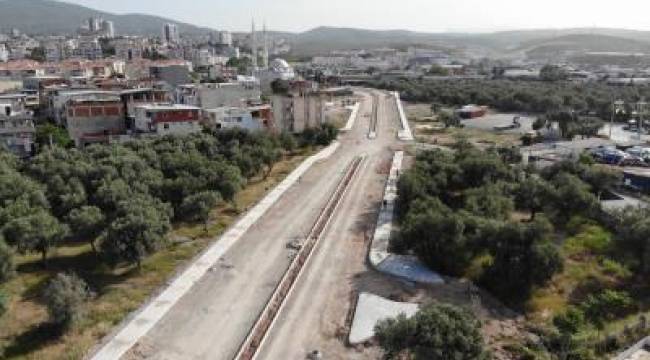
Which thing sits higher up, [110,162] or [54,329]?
[110,162]

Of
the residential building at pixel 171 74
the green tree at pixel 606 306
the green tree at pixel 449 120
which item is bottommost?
the green tree at pixel 606 306

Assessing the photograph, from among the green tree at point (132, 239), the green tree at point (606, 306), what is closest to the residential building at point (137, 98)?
the green tree at point (132, 239)

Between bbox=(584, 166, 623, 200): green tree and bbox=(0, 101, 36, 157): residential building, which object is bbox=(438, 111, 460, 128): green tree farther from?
bbox=(0, 101, 36, 157): residential building

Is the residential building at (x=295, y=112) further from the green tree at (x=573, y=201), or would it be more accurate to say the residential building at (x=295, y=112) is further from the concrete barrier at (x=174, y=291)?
the green tree at (x=573, y=201)

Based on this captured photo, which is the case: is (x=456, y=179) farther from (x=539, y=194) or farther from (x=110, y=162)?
(x=110, y=162)

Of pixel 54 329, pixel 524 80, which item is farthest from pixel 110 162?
pixel 524 80

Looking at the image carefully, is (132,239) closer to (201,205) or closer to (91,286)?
(91,286)
